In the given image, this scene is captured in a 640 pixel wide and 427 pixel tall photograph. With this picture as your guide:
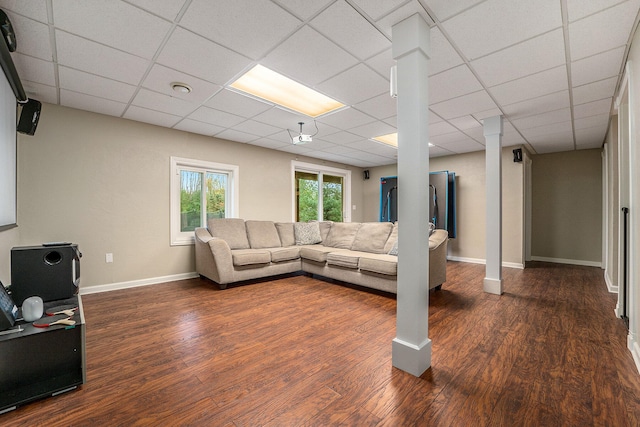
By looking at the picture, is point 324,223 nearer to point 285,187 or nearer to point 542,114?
point 285,187

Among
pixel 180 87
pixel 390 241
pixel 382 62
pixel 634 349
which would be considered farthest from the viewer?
pixel 390 241

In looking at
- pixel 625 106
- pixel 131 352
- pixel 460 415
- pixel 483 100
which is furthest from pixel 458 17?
pixel 131 352

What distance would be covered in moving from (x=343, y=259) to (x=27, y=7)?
365cm

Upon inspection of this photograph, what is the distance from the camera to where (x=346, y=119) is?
12.7 ft

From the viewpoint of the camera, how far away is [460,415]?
1416 mm

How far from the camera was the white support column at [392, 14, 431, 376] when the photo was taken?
5.82ft

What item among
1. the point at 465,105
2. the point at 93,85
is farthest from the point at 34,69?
the point at 465,105

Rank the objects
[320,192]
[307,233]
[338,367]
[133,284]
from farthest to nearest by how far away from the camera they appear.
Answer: [320,192], [307,233], [133,284], [338,367]

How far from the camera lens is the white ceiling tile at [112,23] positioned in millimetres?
1766

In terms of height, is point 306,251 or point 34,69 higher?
point 34,69

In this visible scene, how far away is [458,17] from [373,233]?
9.91 feet

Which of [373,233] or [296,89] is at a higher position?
[296,89]

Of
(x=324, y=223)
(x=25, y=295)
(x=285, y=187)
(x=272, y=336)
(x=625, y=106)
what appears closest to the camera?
(x=25, y=295)

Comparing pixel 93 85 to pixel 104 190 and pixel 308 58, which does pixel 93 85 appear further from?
pixel 308 58
